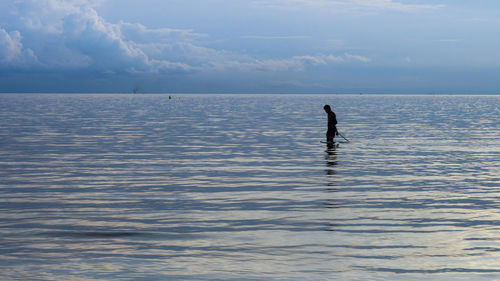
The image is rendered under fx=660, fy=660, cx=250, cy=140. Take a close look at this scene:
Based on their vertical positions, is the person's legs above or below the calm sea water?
above

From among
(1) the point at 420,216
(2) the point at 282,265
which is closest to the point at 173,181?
(1) the point at 420,216

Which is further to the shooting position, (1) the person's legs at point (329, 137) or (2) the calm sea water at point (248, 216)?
(1) the person's legs at point (329, 137)

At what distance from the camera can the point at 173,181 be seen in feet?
63.6

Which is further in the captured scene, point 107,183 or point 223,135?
point 223,135

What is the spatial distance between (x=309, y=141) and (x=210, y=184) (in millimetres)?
18981

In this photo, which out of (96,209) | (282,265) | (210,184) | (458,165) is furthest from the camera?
(458,165)

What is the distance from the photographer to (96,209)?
14586 mm

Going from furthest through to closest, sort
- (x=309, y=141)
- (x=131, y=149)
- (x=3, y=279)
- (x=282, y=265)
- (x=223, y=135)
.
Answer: (x=223, y=135) → (x=309, y=141) → (x=131, y=149) → (x=282, y=265) → (x=3, y=279)

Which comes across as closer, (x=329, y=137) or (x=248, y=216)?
(x=248, y=216)

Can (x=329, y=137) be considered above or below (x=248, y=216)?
above

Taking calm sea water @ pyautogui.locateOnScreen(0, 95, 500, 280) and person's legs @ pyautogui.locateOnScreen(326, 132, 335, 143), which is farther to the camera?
person's legs @ pyautogui.locateOnScreen(326, 132, 335, 143)

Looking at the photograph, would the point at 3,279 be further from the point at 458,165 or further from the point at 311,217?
the point at 458,165

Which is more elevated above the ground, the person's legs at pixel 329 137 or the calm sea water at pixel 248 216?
the person's legs at pixel 329 137

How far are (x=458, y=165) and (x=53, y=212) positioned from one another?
1538 cm
